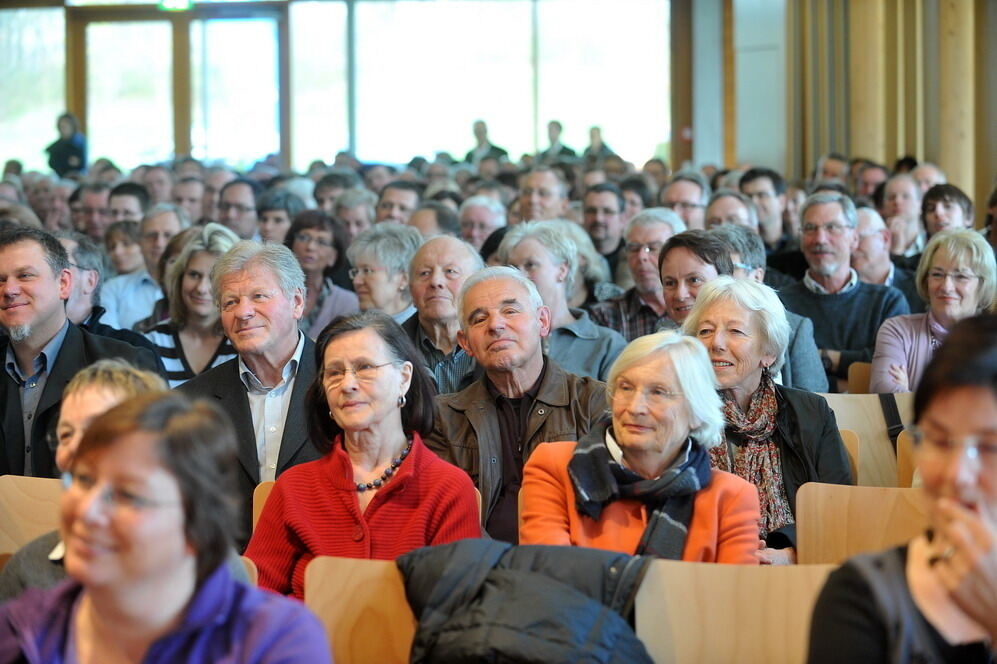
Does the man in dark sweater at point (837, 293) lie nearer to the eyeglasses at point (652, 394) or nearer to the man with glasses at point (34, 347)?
the eyeglasses at point (652, 394)

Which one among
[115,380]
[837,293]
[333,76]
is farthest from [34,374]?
[333,76]

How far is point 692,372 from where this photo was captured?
110 inches

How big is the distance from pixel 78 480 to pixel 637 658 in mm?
989

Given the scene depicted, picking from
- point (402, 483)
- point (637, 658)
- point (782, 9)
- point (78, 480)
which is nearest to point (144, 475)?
point (78, 480)

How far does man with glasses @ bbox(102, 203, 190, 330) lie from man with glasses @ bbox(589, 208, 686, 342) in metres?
2.38

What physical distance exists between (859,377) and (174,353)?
269 cm

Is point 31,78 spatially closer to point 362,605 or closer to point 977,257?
point 977,257

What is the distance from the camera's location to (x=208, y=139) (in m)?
20.4

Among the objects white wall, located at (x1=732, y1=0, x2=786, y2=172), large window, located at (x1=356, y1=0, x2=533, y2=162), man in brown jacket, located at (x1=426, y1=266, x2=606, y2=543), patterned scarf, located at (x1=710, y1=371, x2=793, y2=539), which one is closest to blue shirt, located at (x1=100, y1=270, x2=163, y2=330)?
man in brown jacket, located at (x1=426, y1=266, x2=606, y2=543)

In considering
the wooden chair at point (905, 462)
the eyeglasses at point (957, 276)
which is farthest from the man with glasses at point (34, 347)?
the eyeglasses at point (957, 276)

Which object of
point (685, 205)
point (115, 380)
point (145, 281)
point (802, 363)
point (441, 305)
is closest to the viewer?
point (115, 380)

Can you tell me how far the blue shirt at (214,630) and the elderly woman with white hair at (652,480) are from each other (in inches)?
41.9

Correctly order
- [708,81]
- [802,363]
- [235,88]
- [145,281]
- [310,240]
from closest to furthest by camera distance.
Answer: [802,363]
[310,240]
[145,281]
[708,81]
[235,88]

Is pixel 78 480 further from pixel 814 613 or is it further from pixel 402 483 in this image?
pixel 402 483
